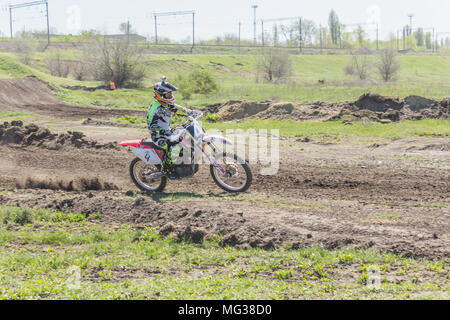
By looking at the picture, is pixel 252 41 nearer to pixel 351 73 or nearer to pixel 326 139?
pixel 351 73

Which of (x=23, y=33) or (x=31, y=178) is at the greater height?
(x=23, y=33)

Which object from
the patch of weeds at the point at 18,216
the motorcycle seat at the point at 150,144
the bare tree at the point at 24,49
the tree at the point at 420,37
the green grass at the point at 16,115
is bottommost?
the patch of weeds at the point at 18,216

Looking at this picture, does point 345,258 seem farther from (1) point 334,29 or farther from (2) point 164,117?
(1) point 334,29

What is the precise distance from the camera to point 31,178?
38.2ft

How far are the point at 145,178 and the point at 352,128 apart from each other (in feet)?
40.1

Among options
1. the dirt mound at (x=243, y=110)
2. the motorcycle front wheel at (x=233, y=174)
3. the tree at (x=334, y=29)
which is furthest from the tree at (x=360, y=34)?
the motorcycle front wheel at (x=233, y=174)

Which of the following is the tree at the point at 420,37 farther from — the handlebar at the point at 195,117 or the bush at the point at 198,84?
the handlebar at the point at 195,117

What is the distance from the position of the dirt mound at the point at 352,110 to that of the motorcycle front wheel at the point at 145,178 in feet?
45.8

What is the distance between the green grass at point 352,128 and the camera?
61.7ft

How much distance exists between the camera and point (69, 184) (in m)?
11.2

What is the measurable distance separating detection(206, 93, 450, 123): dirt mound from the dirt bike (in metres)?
13.5

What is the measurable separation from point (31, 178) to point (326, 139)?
11.2 metres

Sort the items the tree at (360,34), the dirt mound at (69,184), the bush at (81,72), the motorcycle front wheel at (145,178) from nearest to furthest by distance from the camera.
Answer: the motorcycle front wheel at (145,178)
the dirt mound at (69,184)
the bush at (81,72)
the tree at (360,34)

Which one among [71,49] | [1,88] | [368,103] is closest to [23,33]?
[71,49]
